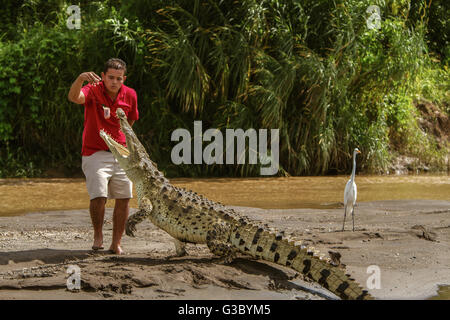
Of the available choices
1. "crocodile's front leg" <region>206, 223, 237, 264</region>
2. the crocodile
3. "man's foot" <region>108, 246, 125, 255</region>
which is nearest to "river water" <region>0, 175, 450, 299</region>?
"man's foot" <region>108, 246, 125, 255</region>

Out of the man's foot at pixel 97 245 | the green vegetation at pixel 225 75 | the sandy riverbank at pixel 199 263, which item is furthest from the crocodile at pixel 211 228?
the green vegetation at pixel 225 75

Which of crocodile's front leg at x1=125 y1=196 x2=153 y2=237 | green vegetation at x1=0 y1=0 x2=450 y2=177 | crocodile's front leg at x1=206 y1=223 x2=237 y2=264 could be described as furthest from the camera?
green vegetation at x1=0 y1=0 x2=450 y2=177

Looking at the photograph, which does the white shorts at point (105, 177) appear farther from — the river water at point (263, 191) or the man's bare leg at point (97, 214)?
the river water at point (263, 191)

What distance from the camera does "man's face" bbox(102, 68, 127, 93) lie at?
173 inches

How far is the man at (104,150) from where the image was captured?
4371mm

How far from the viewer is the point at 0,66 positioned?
1086cm

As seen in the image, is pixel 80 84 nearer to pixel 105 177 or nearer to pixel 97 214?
pixel 105 177

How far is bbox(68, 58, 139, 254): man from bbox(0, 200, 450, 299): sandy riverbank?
12.2 inches

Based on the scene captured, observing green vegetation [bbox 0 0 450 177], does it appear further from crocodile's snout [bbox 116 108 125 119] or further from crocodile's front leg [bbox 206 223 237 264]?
crocodile's front leg [bbox 206 223 237 264]

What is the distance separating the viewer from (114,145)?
14.1 ft

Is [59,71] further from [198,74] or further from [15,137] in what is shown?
[198,74]

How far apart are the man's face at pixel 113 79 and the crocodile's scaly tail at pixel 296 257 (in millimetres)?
1553

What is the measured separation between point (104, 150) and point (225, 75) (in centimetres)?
610

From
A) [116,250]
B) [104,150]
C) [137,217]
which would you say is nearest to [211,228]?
[137,217]
